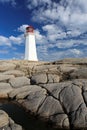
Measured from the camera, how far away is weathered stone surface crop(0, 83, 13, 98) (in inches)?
885

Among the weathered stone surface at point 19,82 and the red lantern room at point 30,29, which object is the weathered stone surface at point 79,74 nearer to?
the weathered stone surface at point 19,82

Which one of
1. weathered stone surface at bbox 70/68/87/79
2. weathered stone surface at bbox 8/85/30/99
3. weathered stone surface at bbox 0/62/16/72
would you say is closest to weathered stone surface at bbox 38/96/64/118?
weathered stone surface at bbox 8/85/30/99

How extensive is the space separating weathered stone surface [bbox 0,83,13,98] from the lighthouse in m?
22.7

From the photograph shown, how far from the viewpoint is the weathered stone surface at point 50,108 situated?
56.7 ft

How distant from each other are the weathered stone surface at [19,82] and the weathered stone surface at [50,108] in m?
5.89

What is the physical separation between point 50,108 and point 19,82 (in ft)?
23.9

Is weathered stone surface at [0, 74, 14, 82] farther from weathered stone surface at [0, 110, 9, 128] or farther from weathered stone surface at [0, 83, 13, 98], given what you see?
weathered stone surface at [0, 110, 9, 128]

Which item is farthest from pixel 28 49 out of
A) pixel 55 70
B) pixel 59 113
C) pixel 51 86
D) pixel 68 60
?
pixel 59 113

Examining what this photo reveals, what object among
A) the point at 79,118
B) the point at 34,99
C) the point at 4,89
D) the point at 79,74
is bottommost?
the point at 79,118

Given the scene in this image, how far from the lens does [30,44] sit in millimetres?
47062

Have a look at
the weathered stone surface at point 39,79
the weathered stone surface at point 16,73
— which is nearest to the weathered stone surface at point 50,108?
the weathered stone surface at point 39,79

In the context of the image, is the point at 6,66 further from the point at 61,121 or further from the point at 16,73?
the point at 61,121

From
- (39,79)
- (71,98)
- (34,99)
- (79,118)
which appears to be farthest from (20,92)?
(79,118)

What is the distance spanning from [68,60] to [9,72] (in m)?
7.66
